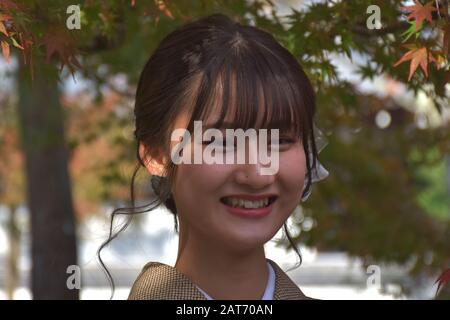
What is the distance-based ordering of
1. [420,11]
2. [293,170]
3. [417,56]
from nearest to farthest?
[293,170], [420,11], [417,56]

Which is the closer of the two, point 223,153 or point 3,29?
point 223,153

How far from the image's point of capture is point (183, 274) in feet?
7.73

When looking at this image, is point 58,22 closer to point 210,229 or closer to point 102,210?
point 210,229

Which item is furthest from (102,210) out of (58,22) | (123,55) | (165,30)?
(58,22)

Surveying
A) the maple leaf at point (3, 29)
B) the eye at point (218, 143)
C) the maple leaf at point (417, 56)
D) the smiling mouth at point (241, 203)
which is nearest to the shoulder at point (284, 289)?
the smiling mouth at point (241, 203)

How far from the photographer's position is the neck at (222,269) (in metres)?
2.33

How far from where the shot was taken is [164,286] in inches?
91.3

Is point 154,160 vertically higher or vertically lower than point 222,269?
higher

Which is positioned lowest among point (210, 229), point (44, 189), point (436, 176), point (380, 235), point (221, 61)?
point (436, 176)

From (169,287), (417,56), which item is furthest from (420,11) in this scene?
(169,287)

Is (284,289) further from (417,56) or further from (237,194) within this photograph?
(417,56)

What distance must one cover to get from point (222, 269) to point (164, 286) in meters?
0.18

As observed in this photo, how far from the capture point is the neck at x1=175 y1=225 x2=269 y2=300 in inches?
91.7
